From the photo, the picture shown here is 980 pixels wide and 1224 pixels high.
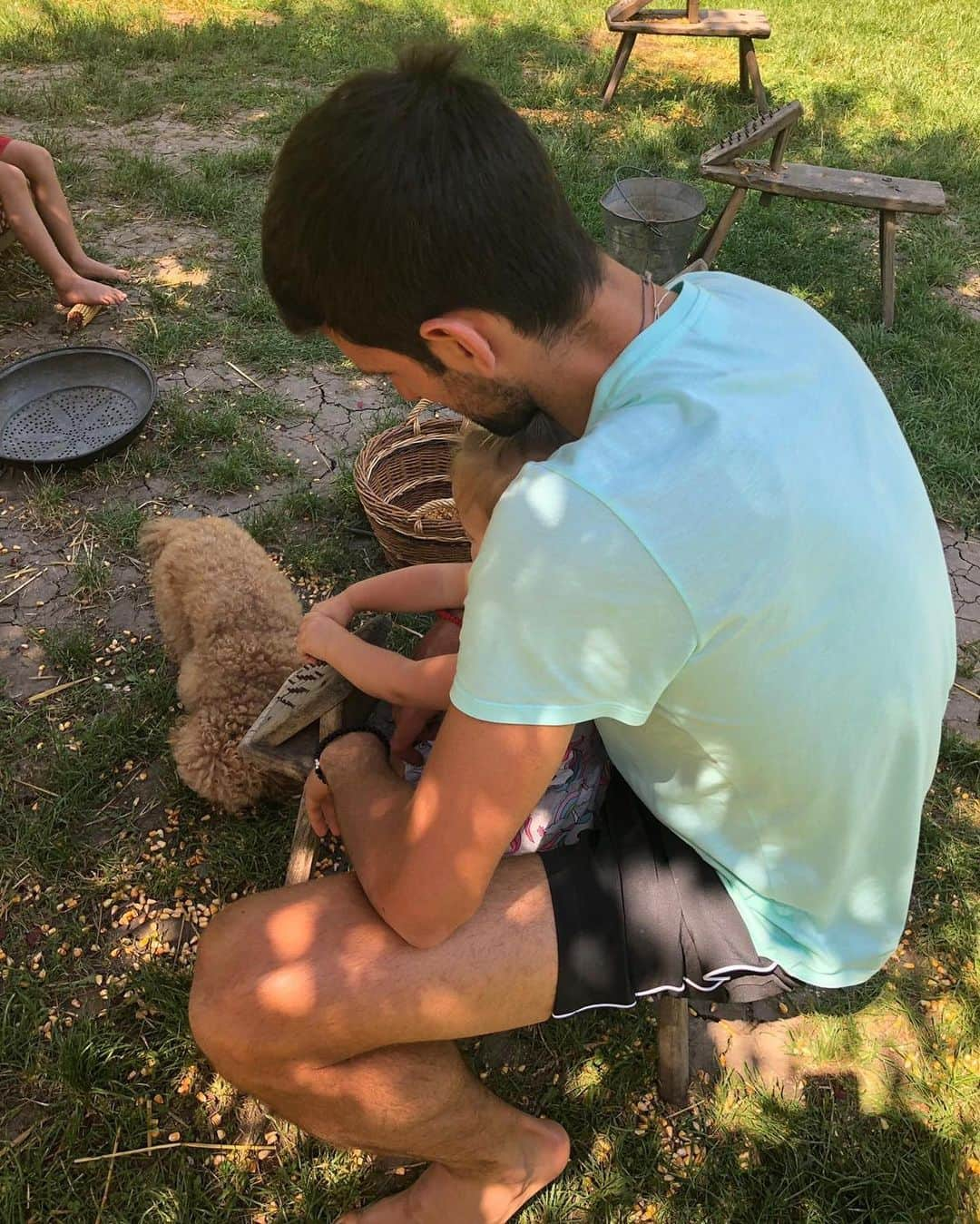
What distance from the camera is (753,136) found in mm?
5223

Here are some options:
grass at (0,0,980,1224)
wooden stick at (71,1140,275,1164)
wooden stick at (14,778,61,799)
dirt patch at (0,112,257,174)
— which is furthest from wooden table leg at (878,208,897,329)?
wooden stick at (71,1140,275,1164)

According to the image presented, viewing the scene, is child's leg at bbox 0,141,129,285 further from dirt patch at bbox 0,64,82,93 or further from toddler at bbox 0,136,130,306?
dirt patch at bbox 0,64,82,93

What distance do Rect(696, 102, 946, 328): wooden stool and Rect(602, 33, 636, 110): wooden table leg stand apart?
253 centimetres

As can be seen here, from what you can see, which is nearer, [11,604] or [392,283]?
[392,283]

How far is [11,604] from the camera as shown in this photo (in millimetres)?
3379

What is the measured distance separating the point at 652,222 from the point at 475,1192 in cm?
473

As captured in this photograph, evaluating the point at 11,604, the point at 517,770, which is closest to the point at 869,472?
the point at 517,770

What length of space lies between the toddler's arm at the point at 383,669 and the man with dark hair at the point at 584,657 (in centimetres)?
26

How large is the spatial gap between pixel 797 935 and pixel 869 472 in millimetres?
845

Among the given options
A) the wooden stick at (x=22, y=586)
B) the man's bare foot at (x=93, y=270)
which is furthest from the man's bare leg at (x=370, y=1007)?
the man's bare foot at (x=93, y=270)

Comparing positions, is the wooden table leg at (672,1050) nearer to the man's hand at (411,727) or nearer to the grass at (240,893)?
the grass at (240,893)

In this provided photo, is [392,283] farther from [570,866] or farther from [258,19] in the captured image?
[258,19]

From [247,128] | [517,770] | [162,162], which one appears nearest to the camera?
[517,770]

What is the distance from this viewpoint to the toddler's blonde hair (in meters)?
1.70
